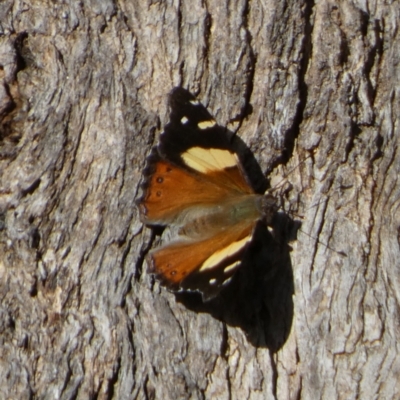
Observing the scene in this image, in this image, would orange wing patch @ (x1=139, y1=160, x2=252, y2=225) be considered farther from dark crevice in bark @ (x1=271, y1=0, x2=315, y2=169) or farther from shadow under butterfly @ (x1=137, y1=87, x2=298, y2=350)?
dark crevice in bark @ (x1=271, y1=0, x2=315, y2=169)

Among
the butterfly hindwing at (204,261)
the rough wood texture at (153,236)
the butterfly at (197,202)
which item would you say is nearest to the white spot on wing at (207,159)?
the butterfly at (197,202)

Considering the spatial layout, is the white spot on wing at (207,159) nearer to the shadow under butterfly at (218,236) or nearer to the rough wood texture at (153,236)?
the shadow under butterfly at (218,236)

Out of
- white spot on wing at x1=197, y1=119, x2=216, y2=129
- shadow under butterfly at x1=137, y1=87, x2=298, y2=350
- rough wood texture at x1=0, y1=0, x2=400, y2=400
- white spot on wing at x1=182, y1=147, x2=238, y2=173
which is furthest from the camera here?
white spot on wing at x1=182, y1=147, x2=238, y2=173

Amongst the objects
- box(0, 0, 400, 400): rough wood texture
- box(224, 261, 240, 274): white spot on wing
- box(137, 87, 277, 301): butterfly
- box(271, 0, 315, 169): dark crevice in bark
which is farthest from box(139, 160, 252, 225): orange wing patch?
box(224, 261, 240, 274): white spot on wing

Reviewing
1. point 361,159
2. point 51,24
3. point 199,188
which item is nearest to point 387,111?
point 361,159

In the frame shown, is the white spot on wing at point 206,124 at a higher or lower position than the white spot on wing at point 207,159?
higher

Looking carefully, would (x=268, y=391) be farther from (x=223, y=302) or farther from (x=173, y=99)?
(x=173, y=99)

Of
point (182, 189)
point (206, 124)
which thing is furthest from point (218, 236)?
point (206, 124)
